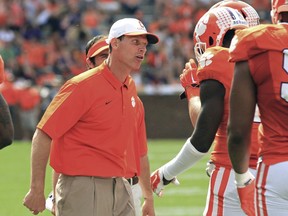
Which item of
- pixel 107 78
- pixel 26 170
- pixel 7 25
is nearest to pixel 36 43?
pixel 7 25

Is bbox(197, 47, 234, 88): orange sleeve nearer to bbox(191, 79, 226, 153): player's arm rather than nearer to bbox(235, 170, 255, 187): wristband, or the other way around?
bbox(191, 79, 226, 153): player's arm

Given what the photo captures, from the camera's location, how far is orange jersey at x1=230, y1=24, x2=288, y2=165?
152 inches

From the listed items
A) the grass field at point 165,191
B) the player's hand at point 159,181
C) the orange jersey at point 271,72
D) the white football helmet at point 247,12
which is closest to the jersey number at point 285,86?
the orange jersey at point 271,72

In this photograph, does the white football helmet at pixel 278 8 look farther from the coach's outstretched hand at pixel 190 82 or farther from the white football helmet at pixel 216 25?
the coach's outstretched hand at pixel 190 82

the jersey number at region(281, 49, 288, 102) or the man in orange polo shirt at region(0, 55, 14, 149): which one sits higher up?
the jersey number at region(281, 49, 288, 102)

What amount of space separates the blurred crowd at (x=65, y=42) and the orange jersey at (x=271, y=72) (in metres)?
15.8

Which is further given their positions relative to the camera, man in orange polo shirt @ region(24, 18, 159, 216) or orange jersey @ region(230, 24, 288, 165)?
man in orange polo shirt @ region(24, 18, 159, 216)

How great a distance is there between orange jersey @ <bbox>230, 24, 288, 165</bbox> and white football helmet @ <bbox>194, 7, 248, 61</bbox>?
994 mm

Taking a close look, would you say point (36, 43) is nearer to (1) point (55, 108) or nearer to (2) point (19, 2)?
(2) point (19, 2)

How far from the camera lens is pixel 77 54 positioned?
2050cm

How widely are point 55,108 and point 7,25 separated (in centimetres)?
1720

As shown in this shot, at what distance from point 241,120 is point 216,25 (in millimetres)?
1148

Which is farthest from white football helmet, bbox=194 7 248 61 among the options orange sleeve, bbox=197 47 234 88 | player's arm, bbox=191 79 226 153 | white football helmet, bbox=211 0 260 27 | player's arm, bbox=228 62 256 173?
player's arm, bbox=228 62 256 173

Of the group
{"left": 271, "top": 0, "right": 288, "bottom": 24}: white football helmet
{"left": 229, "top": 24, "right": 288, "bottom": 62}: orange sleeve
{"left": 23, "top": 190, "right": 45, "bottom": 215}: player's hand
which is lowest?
{"left": 23, "top": 190, "right": 45, "bottom": 215}: player's hand
